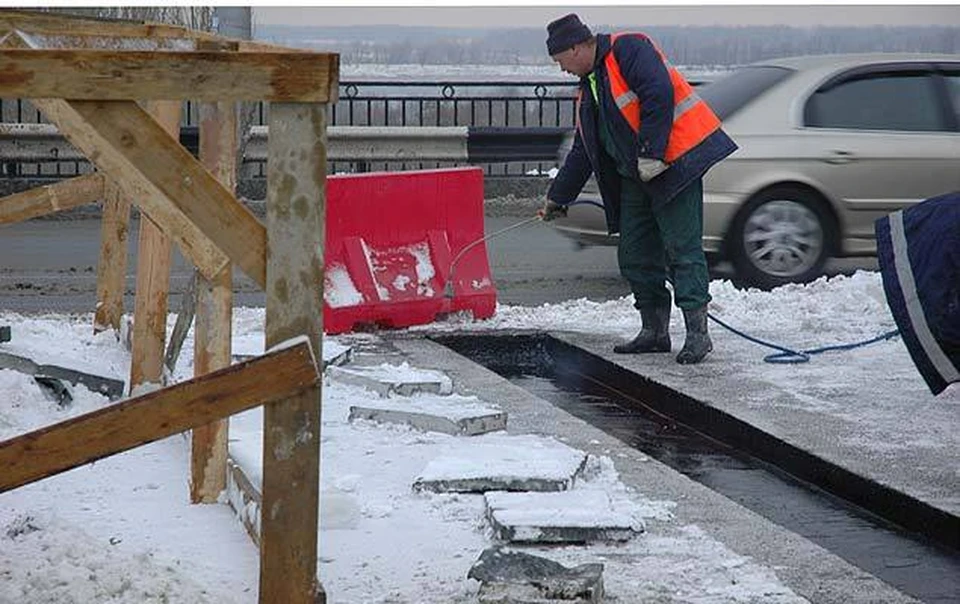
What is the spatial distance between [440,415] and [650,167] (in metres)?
2.12

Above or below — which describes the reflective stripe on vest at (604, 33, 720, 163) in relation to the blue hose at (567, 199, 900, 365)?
above

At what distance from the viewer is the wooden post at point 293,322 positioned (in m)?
3.85

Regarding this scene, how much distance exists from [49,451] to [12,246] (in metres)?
11.3

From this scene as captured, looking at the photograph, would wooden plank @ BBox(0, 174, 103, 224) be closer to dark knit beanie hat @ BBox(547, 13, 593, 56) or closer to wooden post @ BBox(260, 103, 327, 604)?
dark knit beanie hat @ BBox(547, 13, 593, 56)

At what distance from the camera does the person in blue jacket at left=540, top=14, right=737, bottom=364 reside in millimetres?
8039

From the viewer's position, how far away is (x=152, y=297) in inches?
234

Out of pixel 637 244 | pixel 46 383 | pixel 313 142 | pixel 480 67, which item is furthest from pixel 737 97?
pixel 480 67

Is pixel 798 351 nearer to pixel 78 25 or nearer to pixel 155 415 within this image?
pixel 78 25

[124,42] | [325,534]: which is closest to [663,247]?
[124,42]

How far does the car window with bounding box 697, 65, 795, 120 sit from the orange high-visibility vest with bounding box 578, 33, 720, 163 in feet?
11.4

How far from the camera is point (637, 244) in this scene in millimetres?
8594

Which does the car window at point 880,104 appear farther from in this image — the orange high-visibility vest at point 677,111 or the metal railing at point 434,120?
the metal railing at point 434,120

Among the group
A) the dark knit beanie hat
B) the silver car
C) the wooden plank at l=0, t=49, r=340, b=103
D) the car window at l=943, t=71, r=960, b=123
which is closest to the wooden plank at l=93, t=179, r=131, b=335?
the dark knit beanie hat

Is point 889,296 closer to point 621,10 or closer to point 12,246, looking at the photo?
point 12,246
